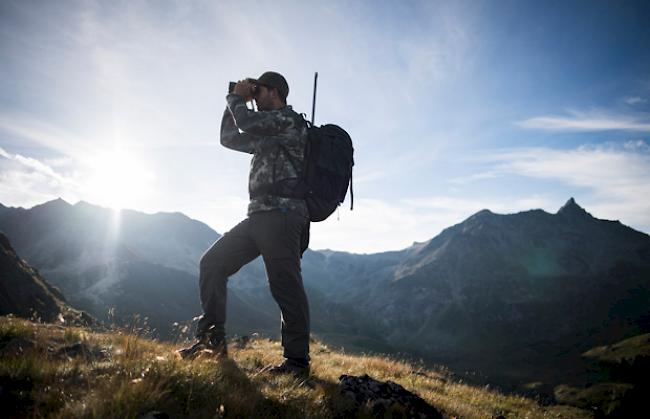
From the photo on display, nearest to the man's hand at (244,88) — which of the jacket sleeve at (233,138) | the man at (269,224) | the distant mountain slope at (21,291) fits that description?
the man at (269,224)

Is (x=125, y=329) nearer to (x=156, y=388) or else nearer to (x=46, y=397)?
(x=46, y=397)

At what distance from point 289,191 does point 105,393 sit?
329 cm

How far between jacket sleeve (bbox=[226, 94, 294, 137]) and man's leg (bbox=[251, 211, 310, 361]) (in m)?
1.21

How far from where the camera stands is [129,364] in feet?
12.0

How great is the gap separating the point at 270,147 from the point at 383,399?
3.77m

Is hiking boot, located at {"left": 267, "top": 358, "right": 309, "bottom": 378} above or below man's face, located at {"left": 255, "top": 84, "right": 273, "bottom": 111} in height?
below

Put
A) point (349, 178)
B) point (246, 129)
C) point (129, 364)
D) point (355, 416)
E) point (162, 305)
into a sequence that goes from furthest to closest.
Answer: point (162, 305) < point (349, 178) < point (246, 129) < point (355, 416) < point (129, 364)

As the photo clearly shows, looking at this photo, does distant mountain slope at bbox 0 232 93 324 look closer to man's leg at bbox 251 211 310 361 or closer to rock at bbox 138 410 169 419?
man's leg at bbox 251 211 310 361

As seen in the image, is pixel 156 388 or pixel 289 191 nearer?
pixel 156 388

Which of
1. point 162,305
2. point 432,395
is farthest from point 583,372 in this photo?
point 432,395

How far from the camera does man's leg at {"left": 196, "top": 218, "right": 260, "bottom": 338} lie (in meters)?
5.67

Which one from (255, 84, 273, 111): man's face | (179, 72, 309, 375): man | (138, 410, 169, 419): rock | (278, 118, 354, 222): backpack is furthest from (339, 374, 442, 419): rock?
(255, 84, 273, 111): man's face

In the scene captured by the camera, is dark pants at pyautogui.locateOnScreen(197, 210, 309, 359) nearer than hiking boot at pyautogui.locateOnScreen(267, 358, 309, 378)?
No

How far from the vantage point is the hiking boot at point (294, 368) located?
5055 millimetres
